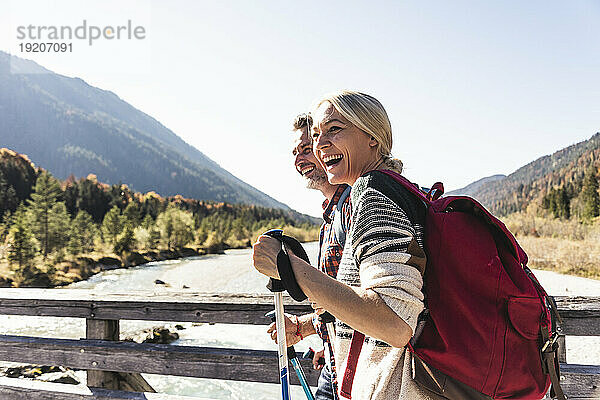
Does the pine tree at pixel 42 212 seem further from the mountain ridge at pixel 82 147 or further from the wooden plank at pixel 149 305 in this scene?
the mountain ridge at pixel 82 147

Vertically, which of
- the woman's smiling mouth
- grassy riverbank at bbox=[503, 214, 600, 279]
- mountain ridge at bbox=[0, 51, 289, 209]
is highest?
mountain ridge at bbox=[0, 51, 289, 209]

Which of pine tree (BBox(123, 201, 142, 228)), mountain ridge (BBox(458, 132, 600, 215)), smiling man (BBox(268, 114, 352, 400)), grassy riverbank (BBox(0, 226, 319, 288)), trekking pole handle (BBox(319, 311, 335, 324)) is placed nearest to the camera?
smiling man (BBox(268, 114, 352, 400))

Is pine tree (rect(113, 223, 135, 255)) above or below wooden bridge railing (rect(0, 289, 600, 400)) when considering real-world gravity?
below

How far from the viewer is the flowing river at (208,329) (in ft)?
25.0

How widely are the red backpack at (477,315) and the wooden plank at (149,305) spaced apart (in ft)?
3.58

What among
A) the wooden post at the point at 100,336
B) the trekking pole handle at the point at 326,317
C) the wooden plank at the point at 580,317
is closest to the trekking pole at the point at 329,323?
the trekking pole handle at the point at 326,317

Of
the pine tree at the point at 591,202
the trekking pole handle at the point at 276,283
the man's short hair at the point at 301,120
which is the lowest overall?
the pine tree at the point at 591,202

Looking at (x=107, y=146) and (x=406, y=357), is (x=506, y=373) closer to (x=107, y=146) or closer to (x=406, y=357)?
(x=406, y=357)

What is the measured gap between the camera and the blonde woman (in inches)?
35.3

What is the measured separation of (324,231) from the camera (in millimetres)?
1493

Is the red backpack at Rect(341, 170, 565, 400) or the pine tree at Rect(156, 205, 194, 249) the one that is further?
the pine tree at Rect(156, 205, 194, 249)

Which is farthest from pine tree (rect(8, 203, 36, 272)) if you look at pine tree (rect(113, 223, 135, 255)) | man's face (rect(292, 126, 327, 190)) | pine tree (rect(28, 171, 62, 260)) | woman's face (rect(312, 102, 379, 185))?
woman's face (rect(312, 102, 379, 185))

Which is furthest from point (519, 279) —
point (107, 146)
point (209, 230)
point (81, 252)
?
point (107, 146)

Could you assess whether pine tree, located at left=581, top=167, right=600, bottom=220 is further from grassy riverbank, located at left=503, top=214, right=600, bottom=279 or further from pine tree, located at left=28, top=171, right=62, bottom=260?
pine tree, located at left=28, top=171, right=62, bottom=260
